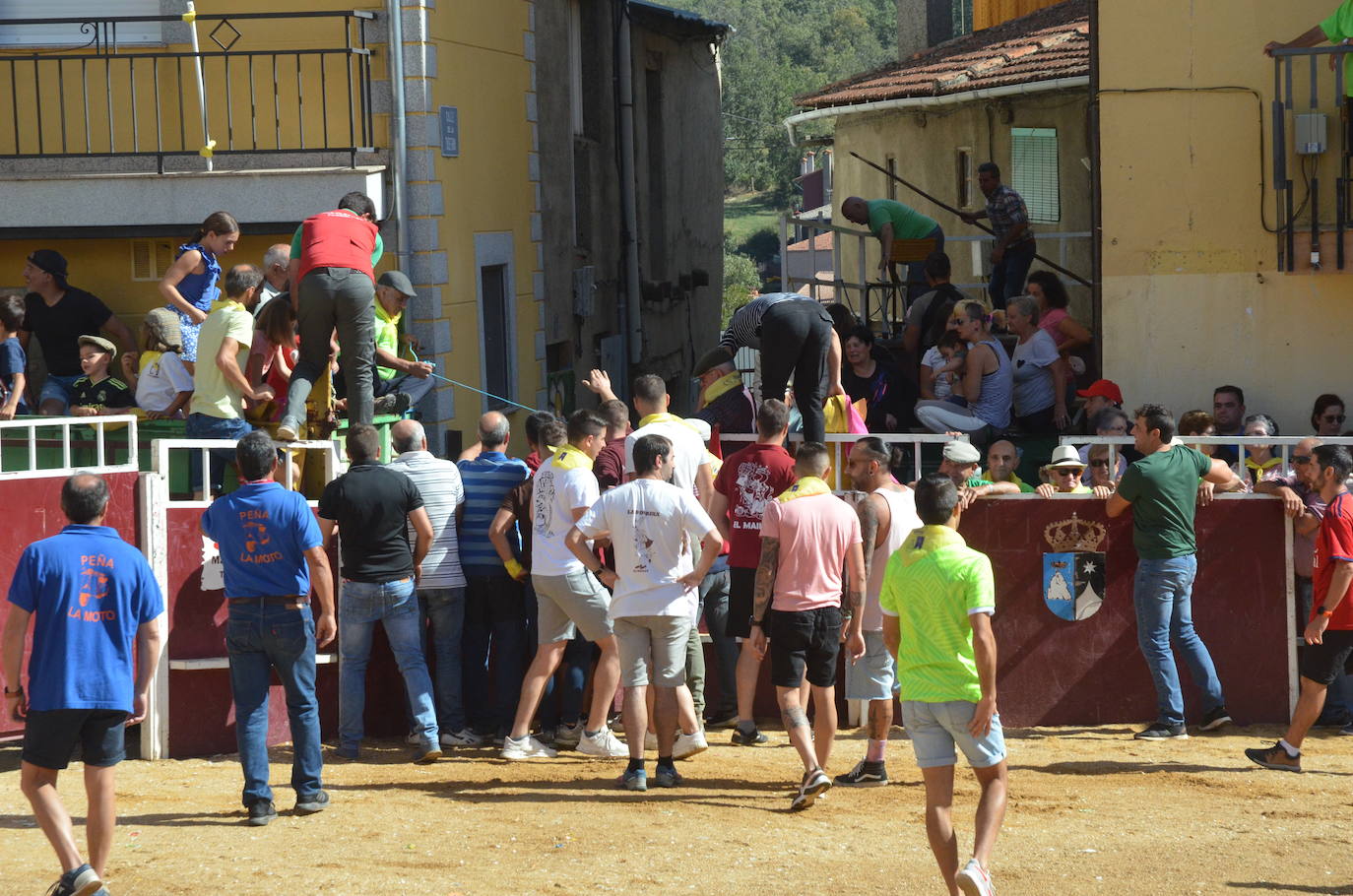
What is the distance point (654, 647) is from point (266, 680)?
1883mm

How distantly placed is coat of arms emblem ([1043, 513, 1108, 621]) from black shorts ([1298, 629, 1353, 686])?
1382 millimetres

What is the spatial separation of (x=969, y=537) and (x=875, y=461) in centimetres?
142

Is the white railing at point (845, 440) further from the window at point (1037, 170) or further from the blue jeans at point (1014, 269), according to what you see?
the window at point (1037, 170)

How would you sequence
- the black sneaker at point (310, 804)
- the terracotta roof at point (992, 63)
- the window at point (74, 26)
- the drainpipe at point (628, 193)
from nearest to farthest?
the black sneaker at point (310, 804) < the window at point (74, 26) < the terracotta roof at point (992, 63) < the drainpipe at point (628, 193)

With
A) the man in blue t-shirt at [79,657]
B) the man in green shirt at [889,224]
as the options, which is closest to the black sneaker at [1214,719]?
the man in blue t-shirt at [79,657]

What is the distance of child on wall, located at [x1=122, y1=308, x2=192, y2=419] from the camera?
35.5 feet

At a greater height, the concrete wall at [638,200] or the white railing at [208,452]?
the concrete wall at [638,200]

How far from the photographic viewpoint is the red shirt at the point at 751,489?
29.6ft

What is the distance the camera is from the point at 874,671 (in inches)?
345

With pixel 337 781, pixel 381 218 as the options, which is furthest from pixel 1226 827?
pixel 381 218

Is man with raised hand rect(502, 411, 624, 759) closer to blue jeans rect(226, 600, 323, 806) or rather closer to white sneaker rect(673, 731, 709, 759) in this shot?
white sneaker rect(673, 731, 709, 759)

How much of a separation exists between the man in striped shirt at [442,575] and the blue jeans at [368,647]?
0.22 meters

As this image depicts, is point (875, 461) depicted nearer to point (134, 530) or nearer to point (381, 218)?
point (134, 530)

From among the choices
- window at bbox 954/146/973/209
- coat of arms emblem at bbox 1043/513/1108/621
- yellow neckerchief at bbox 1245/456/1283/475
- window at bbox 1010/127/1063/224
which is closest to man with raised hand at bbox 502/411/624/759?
coat of arms emblem at bbox 1043/513/1108/621
